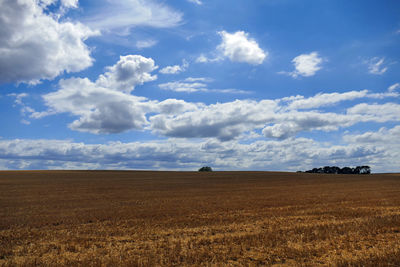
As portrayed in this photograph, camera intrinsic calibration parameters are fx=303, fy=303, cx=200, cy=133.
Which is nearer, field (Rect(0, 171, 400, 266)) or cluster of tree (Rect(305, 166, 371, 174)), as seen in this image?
field (Rect(0, 171, 400, 266))

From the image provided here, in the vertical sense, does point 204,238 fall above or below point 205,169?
above

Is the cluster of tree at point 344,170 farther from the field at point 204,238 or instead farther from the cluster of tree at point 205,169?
the field at point 204,238

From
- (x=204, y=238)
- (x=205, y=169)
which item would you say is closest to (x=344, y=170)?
(x=205, y=169)

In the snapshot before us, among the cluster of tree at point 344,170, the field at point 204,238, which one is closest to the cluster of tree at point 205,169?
the cluster of tree at point 344,170

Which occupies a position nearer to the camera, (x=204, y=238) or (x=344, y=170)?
(x=204, y=238)

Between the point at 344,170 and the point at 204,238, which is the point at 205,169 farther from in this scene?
the point at 204,238

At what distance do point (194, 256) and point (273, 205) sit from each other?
1485 centimetres

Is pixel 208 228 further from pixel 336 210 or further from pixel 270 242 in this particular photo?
pixel 336 210

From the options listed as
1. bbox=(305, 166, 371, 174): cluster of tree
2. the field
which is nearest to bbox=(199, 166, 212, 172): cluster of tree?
bbox=(305, 166, 371, 174): cluster of tree

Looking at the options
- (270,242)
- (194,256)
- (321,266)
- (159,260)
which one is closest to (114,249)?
(159,260)

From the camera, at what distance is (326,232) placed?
45.7 feet

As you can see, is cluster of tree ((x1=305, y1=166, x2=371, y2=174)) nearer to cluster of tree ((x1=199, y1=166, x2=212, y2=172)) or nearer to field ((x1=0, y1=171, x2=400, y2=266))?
cluster of tree ((x1=199, y1=166, x2=212, y2=172))

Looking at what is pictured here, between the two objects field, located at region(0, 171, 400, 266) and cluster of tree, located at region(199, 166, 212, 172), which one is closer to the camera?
field, located at region(0, 171, 400, 266)

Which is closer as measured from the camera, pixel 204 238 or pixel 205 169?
pixel 204 238
